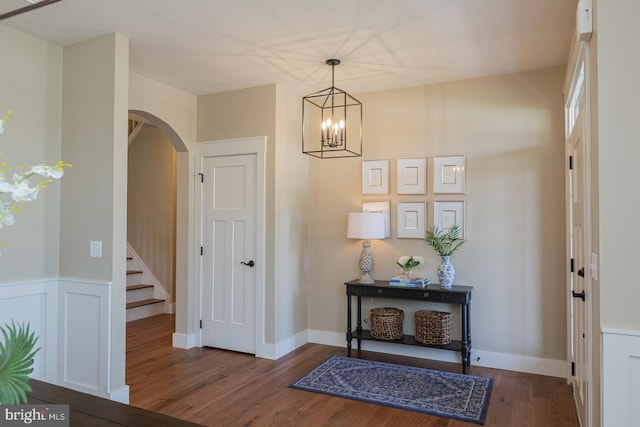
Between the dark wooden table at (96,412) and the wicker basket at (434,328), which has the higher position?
the dark wooden table at (96,412)

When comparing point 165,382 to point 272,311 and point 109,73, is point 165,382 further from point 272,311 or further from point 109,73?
point 109,73

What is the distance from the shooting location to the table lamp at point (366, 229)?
4316 millimetres

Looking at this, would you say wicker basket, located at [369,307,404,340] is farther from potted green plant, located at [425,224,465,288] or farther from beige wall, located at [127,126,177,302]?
beige wall, located at [127,126,177,302]

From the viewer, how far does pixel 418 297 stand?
4.06m

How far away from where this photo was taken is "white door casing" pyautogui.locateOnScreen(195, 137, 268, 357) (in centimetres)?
445

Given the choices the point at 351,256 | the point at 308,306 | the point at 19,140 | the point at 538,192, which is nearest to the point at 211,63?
the point at 19,140

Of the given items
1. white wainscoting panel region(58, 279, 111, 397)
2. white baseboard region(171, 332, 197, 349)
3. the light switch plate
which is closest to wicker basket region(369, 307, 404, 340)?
white baseboard region(171, 332, 197, 349)

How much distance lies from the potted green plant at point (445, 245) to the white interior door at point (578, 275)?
3.21ft

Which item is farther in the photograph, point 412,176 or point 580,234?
point 412,176

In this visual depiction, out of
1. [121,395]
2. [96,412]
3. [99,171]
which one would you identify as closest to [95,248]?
[99,171]

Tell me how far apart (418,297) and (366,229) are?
79cm

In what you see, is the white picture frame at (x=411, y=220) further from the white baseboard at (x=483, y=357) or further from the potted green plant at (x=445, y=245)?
the white baseboard at (x=483, y=357)

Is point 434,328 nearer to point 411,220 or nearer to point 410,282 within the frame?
point 410,282

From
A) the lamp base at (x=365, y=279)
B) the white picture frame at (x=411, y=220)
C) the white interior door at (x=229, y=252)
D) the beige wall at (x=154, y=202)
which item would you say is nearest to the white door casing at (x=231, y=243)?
the white interior door at (x=229, y=252)
